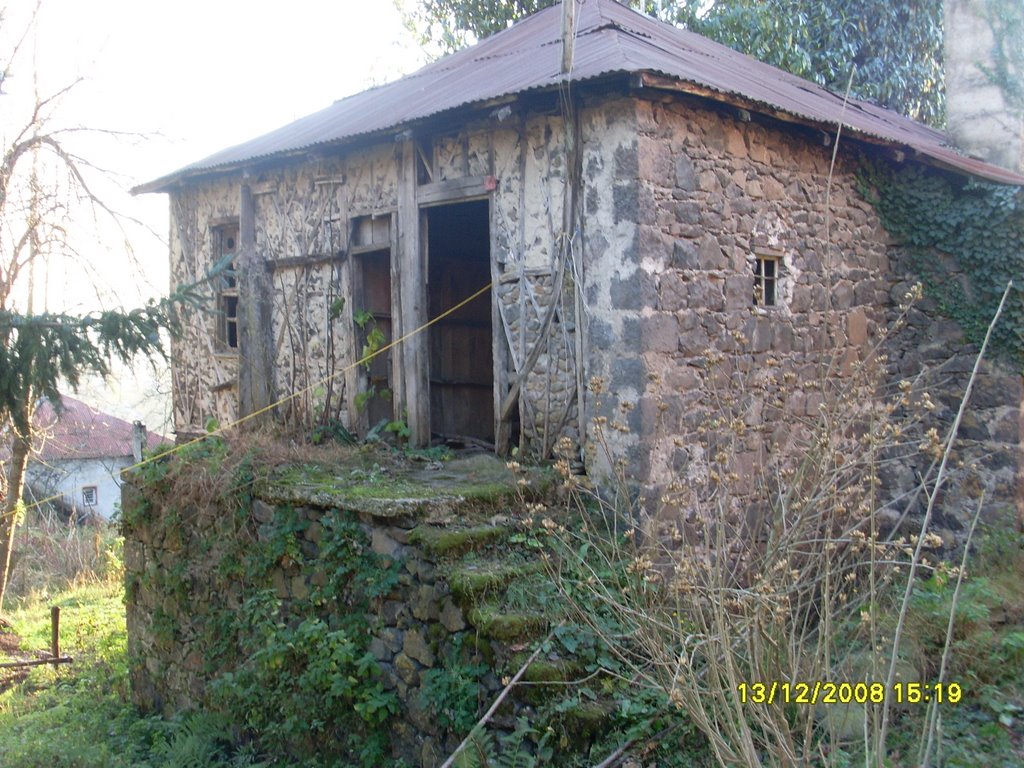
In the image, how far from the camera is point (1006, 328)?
8.07m

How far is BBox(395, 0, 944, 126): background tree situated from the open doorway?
622 centimetres

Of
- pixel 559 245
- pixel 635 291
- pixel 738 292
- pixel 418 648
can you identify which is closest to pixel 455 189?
pixel 559 245

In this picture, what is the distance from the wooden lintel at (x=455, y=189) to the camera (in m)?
7.34

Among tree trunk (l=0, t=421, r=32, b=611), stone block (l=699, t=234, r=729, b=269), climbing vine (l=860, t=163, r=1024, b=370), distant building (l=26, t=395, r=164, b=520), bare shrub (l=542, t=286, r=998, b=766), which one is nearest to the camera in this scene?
bare shrub (l=542, t=286, r=998, b=766)

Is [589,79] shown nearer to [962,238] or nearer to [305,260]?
[305,260]

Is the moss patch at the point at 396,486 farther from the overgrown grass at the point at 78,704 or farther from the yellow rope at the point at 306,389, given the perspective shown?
the overgrown grass at the point at 78,704

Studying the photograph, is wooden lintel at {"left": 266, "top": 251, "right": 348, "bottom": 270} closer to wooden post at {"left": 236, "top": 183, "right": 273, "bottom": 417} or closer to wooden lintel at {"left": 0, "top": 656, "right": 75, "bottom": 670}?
wooden post at {"left": 236, "top": 183, "right": 273, "bottom": 417}

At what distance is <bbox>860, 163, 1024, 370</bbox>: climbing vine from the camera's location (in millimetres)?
8023

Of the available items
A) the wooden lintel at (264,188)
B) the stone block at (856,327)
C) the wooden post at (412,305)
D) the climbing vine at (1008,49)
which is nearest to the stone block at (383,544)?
the wooden post at (412,305)

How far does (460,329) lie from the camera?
1051 centimetres

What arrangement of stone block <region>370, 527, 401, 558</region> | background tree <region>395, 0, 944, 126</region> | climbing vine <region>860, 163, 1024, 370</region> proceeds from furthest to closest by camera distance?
1. background tree <region>395, 0, 944, 126</region>
2. climbing vine <region>860, 163, 1024, 370</region>
3. stone block <region>370, 527, 401, 558</region>

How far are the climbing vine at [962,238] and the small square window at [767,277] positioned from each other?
1.67m

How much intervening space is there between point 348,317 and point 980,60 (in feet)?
23.4

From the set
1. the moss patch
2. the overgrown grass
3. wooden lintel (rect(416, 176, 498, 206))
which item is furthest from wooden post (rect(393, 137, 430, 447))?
the overgrown grass
